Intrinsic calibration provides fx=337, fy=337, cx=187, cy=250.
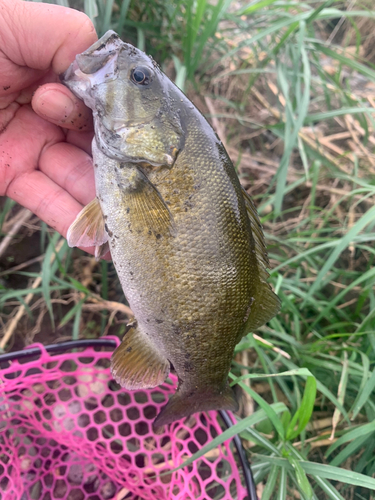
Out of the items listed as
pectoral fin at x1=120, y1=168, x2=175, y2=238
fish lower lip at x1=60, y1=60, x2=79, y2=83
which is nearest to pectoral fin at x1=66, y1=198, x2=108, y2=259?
pectoral fin at x1=120, y1=168, x2=175, y2=238

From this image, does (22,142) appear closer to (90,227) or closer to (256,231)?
(90,227)

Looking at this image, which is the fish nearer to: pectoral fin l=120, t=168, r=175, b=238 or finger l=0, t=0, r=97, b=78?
pectoral fin l=120, t=168, r=175, b=238

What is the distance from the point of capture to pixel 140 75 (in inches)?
57.1

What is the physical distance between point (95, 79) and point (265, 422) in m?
1.80

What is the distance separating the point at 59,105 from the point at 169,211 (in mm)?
768

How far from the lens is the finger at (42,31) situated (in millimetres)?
1516

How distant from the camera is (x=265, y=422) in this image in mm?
1694

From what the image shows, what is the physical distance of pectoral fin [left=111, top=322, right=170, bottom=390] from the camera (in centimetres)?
161

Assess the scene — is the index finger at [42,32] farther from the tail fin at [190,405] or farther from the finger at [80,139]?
the tail fin at [190,405]

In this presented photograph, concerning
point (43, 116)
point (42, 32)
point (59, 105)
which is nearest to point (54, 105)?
point (59, 105)

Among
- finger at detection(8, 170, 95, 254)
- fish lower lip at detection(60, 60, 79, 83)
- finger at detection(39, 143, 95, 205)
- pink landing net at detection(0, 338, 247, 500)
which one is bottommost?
pink landing net at detection(0, 338, 247, 500)

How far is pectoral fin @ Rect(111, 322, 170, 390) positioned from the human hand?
0.74 m

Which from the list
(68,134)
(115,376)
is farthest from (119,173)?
(115,376)

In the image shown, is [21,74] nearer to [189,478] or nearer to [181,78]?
[181,78]
